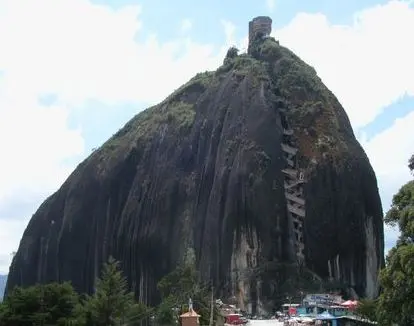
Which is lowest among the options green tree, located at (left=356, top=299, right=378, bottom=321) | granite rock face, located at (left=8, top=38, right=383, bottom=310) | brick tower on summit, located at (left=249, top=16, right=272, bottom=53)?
green tree, located at (left=356, top=299, right=378, bottom=321)

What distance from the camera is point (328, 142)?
229 ft

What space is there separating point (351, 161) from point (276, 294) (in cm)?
1621

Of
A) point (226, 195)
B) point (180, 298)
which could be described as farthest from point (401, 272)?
point (226, 195)

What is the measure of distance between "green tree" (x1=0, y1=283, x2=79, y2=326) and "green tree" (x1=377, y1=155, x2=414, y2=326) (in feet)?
70.4

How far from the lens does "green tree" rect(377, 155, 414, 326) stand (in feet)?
83.1

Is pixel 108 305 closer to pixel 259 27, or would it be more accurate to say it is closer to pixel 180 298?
pixel 180 298

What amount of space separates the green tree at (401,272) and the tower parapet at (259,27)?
63955 millimetres

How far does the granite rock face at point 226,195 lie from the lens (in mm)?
65312

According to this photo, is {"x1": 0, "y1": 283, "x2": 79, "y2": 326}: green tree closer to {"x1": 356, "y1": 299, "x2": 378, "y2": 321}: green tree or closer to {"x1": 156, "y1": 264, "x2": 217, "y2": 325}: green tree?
{"x1": 156, "y1": 264, "x2": 217, "y2": 325}: green tree

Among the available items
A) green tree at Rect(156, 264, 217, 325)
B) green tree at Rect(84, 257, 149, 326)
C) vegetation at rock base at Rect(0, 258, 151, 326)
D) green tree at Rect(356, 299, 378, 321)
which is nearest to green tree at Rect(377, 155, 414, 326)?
green tree at Rect(356, 299, 378, 321)

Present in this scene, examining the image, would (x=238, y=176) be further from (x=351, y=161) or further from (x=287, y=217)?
(x=351, y=161)

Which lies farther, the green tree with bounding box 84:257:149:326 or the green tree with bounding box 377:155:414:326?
the green tree with bounding box 84:257:149:326

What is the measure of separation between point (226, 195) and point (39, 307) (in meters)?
28.6

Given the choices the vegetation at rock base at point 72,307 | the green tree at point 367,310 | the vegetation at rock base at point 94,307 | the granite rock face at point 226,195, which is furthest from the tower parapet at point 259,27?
the green tree at point 367,310
